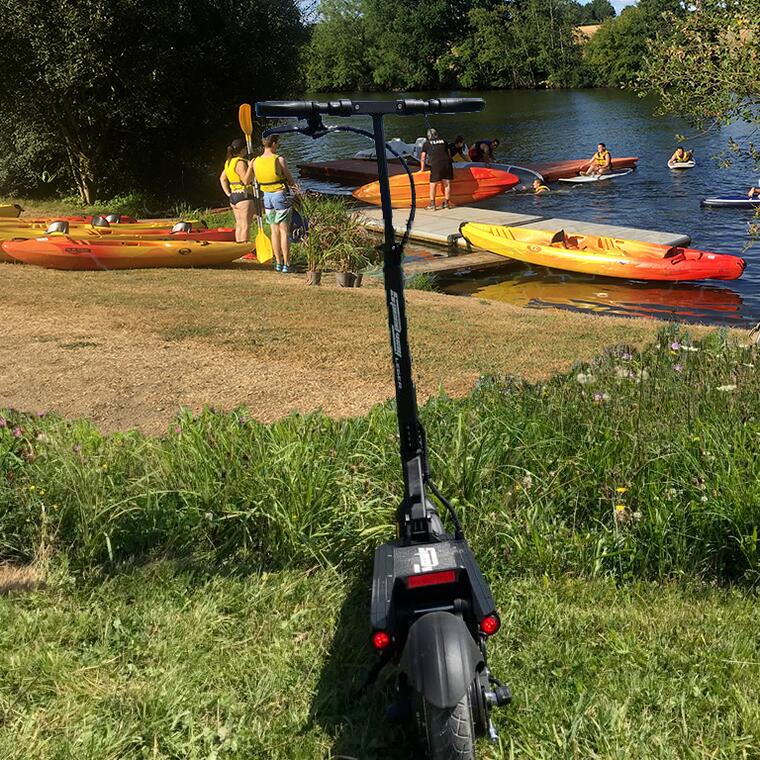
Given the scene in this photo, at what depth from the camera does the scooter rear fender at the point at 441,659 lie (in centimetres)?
241

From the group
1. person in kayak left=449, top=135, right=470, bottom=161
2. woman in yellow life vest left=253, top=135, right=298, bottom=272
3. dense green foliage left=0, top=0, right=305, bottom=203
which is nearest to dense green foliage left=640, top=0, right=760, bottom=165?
woman in yellow life vest left=253, top=135, right=298, bottom=272

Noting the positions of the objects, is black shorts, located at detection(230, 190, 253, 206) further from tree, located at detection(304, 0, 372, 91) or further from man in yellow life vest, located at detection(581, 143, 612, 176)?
tree, located at detection(304, 0, 372, 91)

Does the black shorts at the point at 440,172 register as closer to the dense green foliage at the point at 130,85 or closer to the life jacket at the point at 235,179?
the dense green foliage at the point at 130,85

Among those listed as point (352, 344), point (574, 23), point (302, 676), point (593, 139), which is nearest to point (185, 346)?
point (352, 344)

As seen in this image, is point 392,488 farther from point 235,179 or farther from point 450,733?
point 235,179

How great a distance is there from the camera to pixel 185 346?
310 inches

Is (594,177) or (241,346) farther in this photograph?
(594,177)

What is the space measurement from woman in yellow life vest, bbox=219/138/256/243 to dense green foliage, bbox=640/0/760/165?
21.6 feet

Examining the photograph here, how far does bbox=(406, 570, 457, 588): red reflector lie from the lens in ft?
8.86

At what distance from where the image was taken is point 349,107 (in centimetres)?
310

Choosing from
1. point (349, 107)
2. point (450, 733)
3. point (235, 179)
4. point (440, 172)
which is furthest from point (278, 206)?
point (440, 172)

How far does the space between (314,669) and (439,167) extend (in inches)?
807

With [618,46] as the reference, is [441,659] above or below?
below

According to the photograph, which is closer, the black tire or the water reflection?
the black tire
